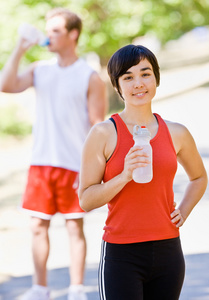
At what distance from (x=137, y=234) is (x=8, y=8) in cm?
1136

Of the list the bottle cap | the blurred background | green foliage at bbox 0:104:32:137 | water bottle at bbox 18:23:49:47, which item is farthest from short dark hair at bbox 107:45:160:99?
green foliage at bbox 0:104:32:137

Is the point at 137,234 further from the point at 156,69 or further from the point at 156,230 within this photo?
the point at 156,69

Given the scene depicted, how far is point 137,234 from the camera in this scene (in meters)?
2.73

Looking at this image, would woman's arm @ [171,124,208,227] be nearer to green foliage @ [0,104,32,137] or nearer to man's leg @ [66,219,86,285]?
man's leg @ [66,219,86,285]

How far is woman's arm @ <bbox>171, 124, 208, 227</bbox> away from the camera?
114 inches

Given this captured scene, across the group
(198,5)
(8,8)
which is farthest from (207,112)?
(8,8)

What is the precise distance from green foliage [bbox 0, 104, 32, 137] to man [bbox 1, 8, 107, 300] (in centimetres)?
1044

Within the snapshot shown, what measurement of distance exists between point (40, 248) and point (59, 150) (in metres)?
0.76

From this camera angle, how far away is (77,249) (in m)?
4.52

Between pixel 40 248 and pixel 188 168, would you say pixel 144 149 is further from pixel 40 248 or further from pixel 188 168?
pixel 40 248

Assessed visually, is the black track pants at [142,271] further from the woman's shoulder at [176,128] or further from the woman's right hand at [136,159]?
the woman's shoulder at [176,128]

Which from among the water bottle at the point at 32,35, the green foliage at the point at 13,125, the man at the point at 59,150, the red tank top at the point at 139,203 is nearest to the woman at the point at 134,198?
the red tank top at the point at 139,203

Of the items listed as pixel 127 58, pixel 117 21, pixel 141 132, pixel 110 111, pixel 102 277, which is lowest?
pixel 102 277

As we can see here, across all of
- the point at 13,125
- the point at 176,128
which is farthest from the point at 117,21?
the point at 176,128
